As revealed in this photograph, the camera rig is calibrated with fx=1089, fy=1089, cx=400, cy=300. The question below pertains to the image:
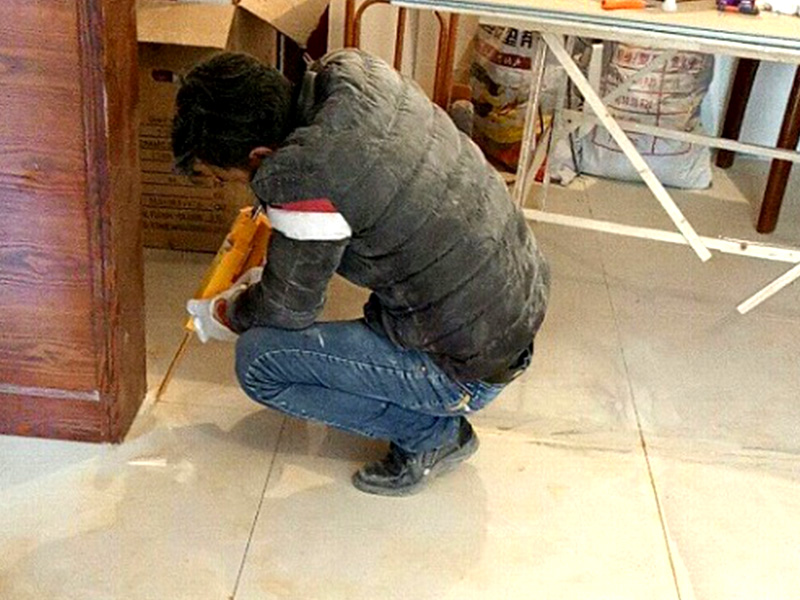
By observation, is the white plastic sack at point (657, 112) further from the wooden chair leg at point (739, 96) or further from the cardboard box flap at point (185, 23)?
the cardboard box flap at point (185, 23)

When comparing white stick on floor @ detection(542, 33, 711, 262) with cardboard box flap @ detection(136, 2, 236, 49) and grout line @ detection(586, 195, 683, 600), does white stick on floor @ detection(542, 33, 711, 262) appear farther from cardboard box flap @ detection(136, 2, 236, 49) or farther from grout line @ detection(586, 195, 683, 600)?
cardboard box flap @ detection(136, 2, 236, 49)

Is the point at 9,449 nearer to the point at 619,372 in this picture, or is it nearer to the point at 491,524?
the point at 491,524

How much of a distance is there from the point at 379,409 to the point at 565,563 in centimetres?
42

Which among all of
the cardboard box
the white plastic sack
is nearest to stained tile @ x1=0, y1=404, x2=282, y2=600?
the cardboard box

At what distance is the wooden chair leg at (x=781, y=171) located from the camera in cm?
311

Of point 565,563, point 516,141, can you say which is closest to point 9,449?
point 565,563

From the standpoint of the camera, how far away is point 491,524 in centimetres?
193

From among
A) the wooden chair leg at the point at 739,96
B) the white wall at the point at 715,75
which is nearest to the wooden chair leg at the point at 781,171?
the wooden chair leg at the point at 739,96

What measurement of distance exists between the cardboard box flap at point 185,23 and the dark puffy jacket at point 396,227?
854 millimetres

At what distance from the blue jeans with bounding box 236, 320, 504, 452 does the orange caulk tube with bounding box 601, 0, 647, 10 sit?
2.83 feet

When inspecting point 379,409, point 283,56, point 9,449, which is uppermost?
point 283,56

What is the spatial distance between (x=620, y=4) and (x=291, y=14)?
96cm

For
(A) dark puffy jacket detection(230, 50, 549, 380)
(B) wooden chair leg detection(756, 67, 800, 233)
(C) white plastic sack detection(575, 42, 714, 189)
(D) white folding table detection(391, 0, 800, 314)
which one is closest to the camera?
(A) dark puffy jacket detection(230, 50, 549, 380)

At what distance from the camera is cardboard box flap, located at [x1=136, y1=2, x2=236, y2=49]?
246 cm
